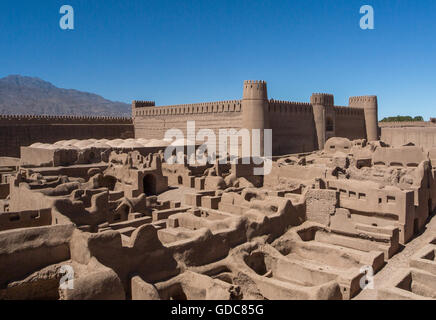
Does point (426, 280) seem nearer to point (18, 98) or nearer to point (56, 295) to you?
point (56, 295)

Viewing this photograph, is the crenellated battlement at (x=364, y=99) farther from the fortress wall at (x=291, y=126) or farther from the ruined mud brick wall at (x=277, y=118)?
the fortress wall at (x=291, y=126)

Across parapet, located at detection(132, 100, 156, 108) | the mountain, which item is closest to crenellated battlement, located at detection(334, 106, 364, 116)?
parapet, located at detection(132, 100, 156, 108)

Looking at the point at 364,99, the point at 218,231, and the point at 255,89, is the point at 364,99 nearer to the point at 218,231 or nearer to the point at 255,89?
the point at 255,89

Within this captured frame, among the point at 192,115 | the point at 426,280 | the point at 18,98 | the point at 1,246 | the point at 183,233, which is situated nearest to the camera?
the point at 1,246

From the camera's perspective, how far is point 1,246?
7512mm

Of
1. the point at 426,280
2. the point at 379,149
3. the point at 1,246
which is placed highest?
the point at 379,149

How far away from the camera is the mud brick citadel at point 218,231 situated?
26.3 ft

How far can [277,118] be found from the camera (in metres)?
33.8

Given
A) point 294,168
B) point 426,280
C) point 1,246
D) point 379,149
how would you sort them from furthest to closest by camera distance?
point 379,149 → point 294,168 → point 426,280 → point 1,246

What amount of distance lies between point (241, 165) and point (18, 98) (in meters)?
173

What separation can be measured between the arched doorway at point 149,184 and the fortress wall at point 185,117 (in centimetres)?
1299

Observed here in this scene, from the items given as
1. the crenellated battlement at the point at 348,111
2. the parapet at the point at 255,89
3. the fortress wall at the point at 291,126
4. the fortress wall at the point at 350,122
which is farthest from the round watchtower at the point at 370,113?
the parapet at the point at 255,89

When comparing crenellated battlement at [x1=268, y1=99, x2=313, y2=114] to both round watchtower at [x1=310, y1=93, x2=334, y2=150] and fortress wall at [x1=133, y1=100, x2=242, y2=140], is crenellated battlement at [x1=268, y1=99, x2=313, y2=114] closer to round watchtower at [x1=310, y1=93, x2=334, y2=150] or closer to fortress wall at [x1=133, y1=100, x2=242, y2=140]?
round watchtower at [x1=310, y1=93, x2=334, y2=150]

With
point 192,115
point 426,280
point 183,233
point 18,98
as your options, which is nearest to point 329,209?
point 426,280
